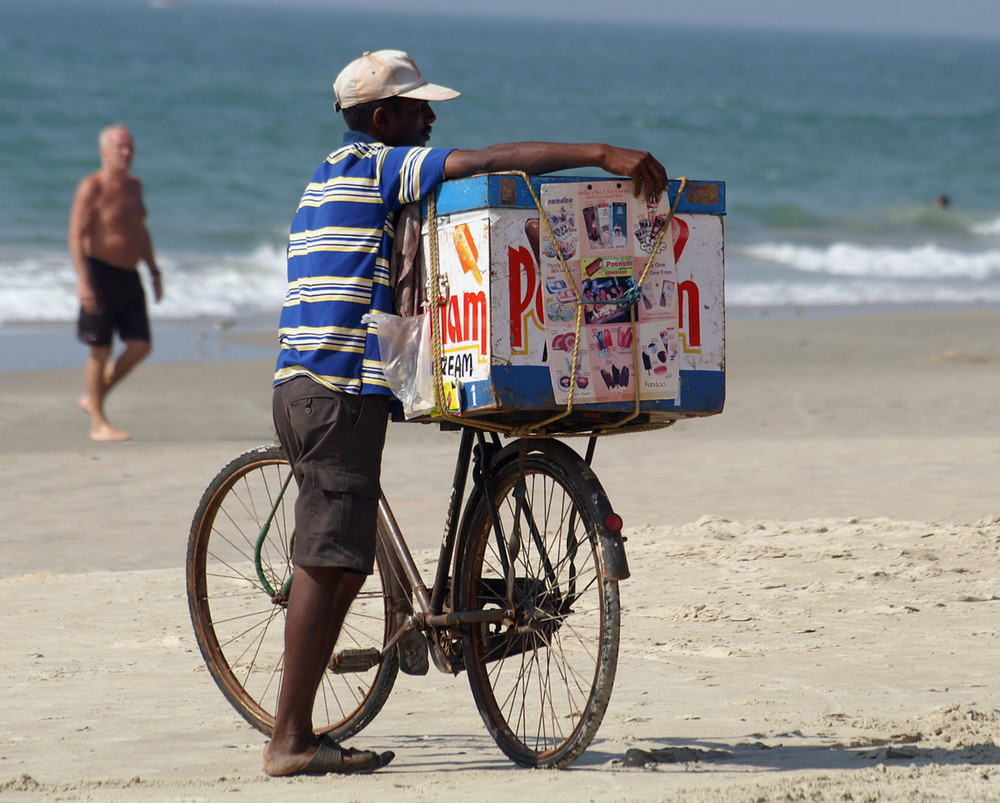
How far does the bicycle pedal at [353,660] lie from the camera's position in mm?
3461

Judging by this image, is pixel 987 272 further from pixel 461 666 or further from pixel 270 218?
pixel 461 666

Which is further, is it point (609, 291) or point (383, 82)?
point (383, 82)

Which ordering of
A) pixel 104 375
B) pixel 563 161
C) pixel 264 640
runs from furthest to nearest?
pixel 104 375 < pixel 264 640 < pixel 563 161

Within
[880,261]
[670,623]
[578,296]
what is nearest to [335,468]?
[578,296]

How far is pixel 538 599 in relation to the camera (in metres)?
3.32

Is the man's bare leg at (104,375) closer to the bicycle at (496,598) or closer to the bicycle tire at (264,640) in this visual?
the bicycle tire at (264,640)

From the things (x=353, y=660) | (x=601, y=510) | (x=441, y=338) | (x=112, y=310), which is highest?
(x=112, y=310)

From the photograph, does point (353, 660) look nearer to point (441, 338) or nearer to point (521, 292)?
point (441, 338)

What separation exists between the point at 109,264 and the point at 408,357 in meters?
5.81

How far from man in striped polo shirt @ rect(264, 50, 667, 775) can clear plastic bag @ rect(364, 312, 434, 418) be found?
0.11 feet

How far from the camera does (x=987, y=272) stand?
Answer: 22.7 meters

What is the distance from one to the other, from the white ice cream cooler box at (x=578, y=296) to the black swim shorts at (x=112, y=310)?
573cm

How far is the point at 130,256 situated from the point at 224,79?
3933 cm

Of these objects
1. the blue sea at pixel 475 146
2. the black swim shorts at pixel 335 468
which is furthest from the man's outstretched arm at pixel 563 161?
the blue sea at pixel 475 146
